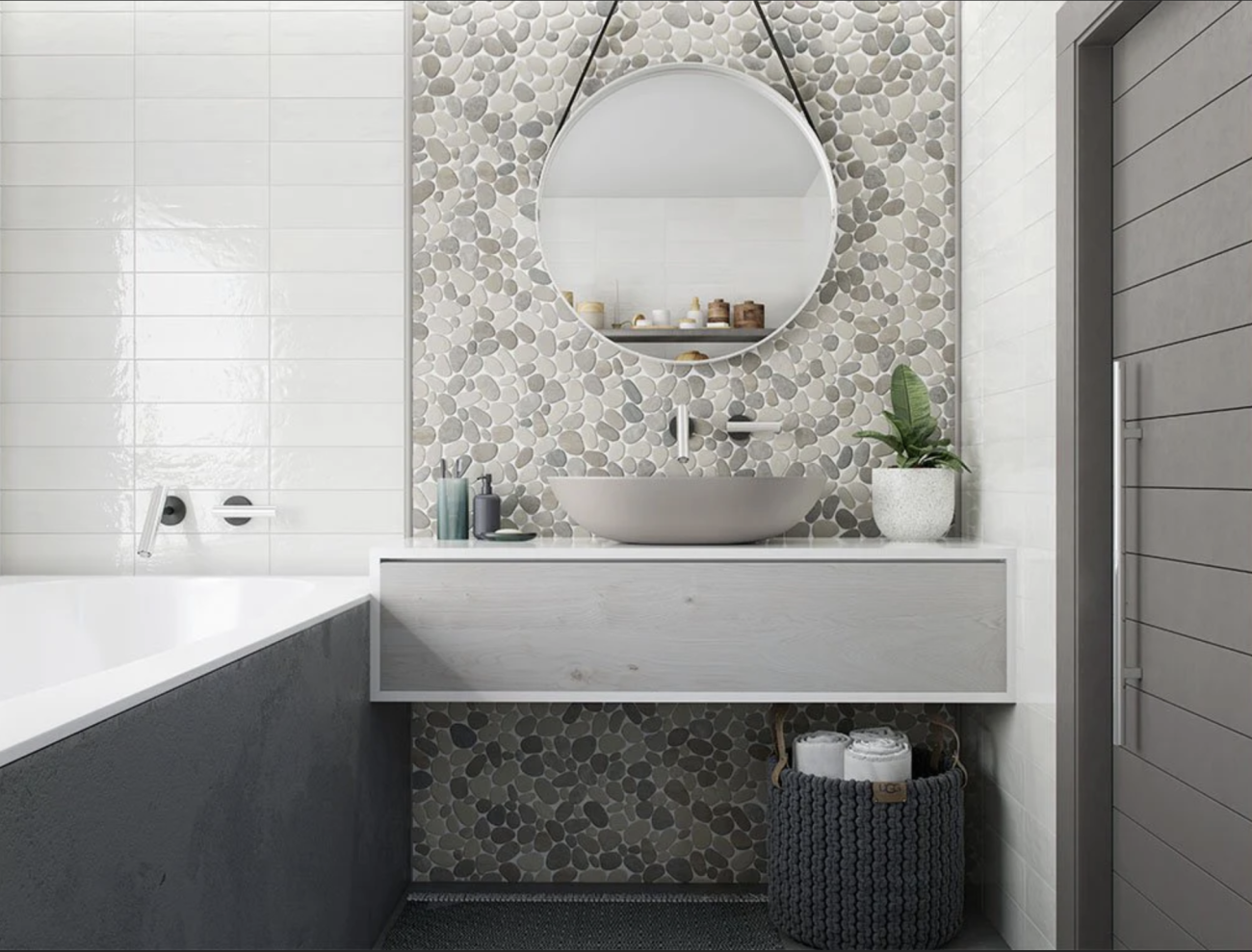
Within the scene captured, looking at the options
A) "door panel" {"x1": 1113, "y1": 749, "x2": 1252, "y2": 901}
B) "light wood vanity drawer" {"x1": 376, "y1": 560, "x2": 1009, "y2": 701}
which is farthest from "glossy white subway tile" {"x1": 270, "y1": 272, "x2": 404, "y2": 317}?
"door panel" {"x1": 1113, "y1": 749, "x2": 1252, "y2": 901}

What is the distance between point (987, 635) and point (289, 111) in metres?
2.12

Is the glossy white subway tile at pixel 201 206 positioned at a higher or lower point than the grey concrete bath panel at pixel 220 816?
higher

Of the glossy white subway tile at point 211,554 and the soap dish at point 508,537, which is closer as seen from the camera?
the soap dish at point 508,537

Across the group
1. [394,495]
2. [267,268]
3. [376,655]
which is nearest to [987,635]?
[376,655]

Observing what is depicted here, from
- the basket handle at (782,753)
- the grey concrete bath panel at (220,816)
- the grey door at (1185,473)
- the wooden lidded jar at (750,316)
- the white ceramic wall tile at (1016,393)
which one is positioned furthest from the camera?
the wooden lidded jar at (750,316)

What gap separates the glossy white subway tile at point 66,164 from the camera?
256 cm

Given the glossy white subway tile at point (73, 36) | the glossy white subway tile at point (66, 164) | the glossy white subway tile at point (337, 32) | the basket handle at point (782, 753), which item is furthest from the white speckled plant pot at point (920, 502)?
the glossy white subway tile at point (73, 36)

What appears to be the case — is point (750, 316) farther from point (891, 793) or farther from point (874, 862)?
point (874, 862)

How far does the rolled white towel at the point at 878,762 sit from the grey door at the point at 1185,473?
44 cm

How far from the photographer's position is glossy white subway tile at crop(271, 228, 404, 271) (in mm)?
2555

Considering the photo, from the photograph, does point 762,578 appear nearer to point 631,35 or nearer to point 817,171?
point 817,171

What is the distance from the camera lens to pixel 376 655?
210 centimetres

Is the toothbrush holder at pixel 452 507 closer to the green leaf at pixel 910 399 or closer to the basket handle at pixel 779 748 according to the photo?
the basket handle at pixel 779 748

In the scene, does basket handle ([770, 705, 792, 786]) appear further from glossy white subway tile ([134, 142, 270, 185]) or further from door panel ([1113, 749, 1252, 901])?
glossy white subway tile ([134, 142, 270, 185])
